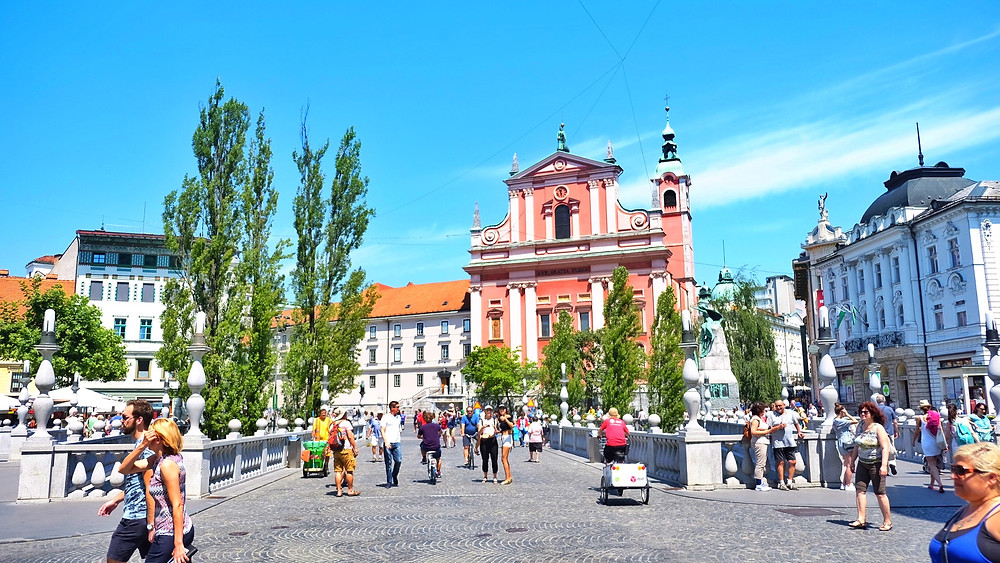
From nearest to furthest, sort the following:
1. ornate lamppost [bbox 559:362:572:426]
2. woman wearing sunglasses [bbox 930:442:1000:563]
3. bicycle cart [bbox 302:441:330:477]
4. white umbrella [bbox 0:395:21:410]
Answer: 1. woman wearing sunglasses [bbox 930:442:1000:563]
2. bicycle cart [bbox 302:441:330:477]
3. ornate lamppost [bbox 559:362:572:426]
4. white umbrella [bbox 0:395:21:410]

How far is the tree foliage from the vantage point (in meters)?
20.3

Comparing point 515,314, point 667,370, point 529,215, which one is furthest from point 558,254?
point 667,370

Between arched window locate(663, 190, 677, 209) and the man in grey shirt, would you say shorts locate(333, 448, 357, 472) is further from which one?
arched window locate(663, 190, 677, 209)

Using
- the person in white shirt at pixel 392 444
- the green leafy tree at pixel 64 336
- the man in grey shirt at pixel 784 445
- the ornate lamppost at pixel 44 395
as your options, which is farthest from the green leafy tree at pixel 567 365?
the green leafy tree at pixel 64 336

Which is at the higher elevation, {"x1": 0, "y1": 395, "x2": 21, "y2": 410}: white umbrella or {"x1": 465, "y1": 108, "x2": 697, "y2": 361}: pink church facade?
{"x1": 465, "y1": 108, "x2": 697, "y2": 361}: pink church facade

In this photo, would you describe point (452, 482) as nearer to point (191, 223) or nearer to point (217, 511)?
point (217, 511)

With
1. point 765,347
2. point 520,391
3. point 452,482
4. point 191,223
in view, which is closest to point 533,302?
point 520,391

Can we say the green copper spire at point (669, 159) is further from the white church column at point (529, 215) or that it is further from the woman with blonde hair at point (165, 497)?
the woman with blonde hair at point (165, 497)

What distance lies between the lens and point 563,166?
6059 cm

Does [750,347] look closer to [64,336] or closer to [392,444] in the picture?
[392,444]

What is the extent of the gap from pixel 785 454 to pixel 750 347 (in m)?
36.4

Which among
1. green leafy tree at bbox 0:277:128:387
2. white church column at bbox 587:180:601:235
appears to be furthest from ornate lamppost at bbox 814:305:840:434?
white church column at bbox 587:180:601:235

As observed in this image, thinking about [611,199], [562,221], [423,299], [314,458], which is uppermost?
[611,199]

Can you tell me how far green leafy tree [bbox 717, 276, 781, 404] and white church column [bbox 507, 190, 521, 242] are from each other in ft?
59.2
